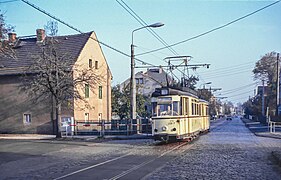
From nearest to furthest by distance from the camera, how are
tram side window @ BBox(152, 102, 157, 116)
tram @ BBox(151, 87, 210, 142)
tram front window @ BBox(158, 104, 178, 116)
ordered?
tram @ BBox(151, 87, 210, 142)
tram front window @ BBox(158, 104, 178, 116)
tram side window @ BBox(152, 102, 157, 116)

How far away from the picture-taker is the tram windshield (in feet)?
74.8

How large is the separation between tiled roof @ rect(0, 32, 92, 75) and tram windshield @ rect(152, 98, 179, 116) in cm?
1728

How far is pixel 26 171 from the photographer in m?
13.2

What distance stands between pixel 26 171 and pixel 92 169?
7.44 feet

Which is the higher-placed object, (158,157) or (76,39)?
(76,39)

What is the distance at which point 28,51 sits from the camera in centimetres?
4178

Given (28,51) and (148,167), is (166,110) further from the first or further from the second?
(28,51)

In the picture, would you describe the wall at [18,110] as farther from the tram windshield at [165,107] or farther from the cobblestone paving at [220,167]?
the cobblestone paving at [220,167]

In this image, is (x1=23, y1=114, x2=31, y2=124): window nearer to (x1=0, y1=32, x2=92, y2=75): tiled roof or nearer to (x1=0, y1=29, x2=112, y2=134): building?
(x1=0, y1=29, x2=112, y2=134): building

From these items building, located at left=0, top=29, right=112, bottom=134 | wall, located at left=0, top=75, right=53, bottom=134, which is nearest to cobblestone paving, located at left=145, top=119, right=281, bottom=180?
building, located at left=0, top=29, right=112, bottom=134

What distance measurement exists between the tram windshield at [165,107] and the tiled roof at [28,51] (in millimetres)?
17282

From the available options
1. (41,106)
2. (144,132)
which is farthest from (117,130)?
(41,106)

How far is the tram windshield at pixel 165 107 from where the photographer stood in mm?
22784

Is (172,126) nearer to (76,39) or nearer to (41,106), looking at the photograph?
(41,106)
